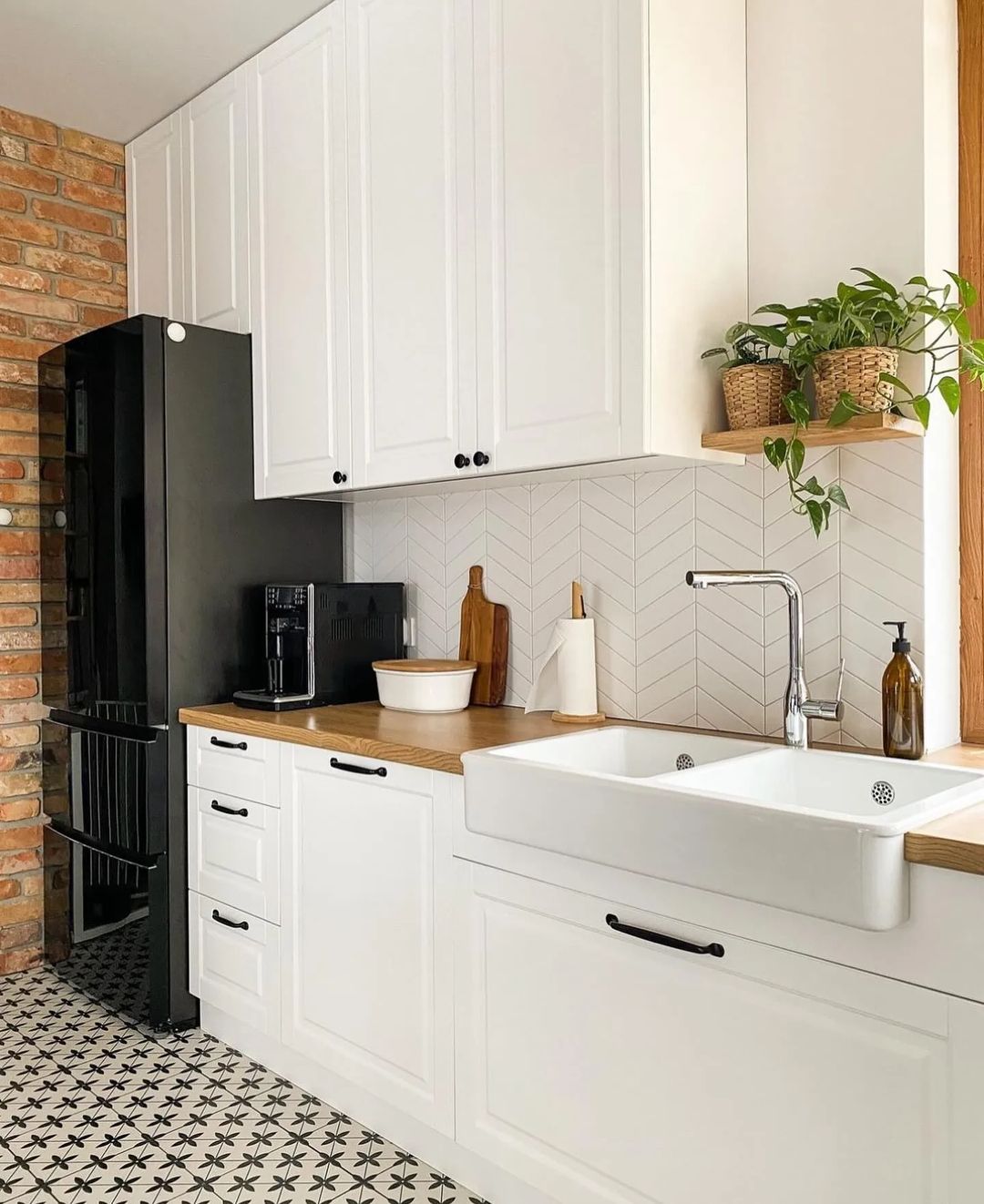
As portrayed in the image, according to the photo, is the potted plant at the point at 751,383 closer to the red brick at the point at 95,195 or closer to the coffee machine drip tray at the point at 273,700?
the coffee machine drip tray at the point at 273,700

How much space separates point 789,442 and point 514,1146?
4.51 feet

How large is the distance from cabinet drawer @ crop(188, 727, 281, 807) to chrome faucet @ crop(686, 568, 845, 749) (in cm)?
114

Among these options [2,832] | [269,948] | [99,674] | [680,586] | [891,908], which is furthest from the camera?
[2,832]

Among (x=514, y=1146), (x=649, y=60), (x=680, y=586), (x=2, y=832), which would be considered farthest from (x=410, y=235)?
(x=2, y=832)

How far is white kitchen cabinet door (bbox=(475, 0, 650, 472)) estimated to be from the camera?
75.3 inches

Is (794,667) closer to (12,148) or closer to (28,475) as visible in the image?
(28,475)

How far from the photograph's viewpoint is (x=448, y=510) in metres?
2.84

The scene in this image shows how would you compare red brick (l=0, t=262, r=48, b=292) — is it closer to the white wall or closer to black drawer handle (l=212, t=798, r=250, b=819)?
black drawer handle (l=212, t=798, r=250, b=819)

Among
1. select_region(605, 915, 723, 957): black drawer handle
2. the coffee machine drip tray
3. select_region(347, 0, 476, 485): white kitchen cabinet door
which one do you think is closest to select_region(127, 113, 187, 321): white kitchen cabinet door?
select_region(347, 0, 476, 485): white kitchen cabinet door

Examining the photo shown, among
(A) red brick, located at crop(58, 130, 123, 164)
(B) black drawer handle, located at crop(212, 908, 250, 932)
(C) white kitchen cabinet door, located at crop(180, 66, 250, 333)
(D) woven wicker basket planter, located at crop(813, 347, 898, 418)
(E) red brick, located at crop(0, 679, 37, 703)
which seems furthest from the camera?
(A) red brick, located at crop(58, 130, 123, 164)

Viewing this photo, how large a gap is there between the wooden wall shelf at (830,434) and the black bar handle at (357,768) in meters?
0.94

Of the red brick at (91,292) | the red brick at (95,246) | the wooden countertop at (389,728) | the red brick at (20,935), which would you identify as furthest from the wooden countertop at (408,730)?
the red brick at (95,246)

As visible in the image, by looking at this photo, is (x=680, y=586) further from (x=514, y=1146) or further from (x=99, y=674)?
(x=99, y=674)

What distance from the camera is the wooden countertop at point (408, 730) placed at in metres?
1.90
